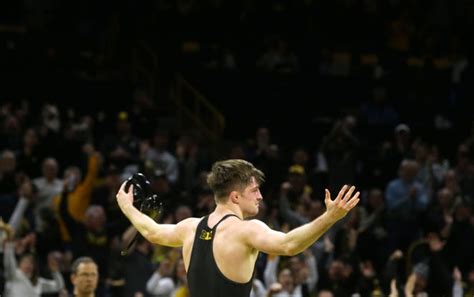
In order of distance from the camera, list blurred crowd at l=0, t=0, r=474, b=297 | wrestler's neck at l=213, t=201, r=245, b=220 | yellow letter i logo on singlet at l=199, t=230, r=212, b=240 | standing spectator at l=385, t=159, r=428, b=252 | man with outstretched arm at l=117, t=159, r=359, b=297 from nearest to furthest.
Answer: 1. man with outstretched arm at l=117, t=159, r=359, b=297
2. yellow letter i logo on singlet at l=199, t=230, r=212, b=240
3. wrestler's neck at l=213, t=201, r=245, b=220
4. blurred crowd at l=0, t=0, r=474, b=297
5. standing spectator at l=385, t=159, r=428, b=252

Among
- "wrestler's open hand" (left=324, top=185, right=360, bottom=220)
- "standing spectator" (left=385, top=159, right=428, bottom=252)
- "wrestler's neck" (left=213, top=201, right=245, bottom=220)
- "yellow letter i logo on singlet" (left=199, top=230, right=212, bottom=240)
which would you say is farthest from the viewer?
"standing spectator" (left=385, top=159, right=428, bottom=252)

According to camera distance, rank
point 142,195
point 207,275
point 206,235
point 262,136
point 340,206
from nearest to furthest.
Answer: point 340,206
point 207,275
point 206,235
point 142,195
point 262,136

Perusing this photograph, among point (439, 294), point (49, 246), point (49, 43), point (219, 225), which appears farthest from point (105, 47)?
point (219, 225)

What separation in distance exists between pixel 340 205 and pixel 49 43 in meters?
12.8

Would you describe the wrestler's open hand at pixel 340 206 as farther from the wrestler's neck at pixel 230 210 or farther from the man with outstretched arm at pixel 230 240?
the wrestler's neck at pixel 230 210

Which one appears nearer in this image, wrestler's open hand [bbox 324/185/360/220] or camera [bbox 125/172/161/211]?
wrestler's open hand [bbox 324/185/360/220]

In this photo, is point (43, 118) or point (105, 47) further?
point (105, 47)

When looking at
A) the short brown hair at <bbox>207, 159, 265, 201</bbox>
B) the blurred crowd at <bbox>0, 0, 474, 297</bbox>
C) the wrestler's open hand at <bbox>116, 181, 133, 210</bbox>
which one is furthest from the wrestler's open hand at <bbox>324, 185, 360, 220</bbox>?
the blurred crowd at <bbox>0, 0, 474, 297</bbox>

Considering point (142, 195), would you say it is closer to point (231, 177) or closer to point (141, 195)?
point (141, 195)

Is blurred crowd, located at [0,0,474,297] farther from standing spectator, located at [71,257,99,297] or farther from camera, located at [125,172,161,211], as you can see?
camera, located at [125,172,161,211]

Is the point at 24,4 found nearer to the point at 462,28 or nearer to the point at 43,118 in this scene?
the point at 43,118

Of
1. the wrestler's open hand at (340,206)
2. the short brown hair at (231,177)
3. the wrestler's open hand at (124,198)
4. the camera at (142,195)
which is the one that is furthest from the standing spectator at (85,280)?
the wrestler's open hand at (340,206)

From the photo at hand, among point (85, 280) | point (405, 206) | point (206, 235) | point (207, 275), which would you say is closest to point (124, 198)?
point (206, 235)

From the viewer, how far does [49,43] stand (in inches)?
722
